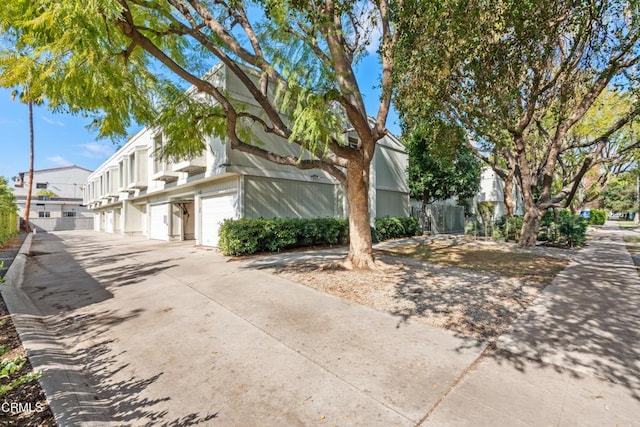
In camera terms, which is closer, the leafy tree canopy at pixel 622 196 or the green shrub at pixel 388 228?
the green shrub at pixel 388 228

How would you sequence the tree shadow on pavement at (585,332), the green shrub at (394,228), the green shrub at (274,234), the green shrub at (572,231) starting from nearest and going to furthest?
1. the tree shadow on pavement at (585,332)
2. the green shrub at (274,234)
3. the green shrub at (572,231)
4. the green shrub at (394,228)

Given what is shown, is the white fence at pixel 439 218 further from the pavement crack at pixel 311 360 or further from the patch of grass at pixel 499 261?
the pavement crack at pixel 311 360

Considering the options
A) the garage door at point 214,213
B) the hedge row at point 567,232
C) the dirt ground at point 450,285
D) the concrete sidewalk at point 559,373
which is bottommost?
the concrete sidewalk at point 559,373

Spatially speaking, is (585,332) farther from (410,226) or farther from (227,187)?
(410,226)

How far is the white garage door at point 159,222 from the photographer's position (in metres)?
17.4

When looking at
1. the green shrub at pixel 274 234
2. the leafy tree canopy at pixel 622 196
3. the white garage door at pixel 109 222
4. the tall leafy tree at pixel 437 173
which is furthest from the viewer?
the leafy tree canopy at pixel 622 196

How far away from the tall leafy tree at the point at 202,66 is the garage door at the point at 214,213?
418cm

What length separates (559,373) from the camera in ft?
9.11

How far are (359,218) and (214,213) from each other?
26.5ft

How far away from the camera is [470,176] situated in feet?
53.2

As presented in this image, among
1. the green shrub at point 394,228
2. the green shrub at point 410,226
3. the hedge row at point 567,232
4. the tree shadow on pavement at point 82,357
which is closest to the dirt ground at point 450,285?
the hedge row at point 567,232

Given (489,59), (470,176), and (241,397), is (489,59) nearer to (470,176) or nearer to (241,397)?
(241,397)

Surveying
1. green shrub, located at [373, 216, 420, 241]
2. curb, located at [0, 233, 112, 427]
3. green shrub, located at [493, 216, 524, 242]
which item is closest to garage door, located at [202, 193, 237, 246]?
green shrub, located at [373, 216, 420, 241]

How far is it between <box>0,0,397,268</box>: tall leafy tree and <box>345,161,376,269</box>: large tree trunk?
25mm
